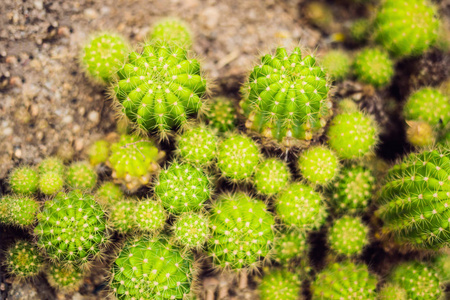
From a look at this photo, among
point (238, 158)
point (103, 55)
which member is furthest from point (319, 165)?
point (103, 55)

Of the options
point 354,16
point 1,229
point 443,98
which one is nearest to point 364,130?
point 443,98

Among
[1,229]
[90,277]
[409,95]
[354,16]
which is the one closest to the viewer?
[1,229]

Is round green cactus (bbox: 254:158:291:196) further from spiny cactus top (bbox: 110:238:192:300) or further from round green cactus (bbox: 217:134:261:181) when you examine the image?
spiny cactus top (bbox: 110:238:192:300)

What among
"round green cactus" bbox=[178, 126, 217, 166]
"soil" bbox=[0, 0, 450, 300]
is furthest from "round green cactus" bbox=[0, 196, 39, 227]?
"round green cactus" bbox=[178, 126, 217, 166]

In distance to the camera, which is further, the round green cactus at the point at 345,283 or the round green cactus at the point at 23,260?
the round green cactus at the point at 345,283

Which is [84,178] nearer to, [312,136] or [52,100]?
[52,100]

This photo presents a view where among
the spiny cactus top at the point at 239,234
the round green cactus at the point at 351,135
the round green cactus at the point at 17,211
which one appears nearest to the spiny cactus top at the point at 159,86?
the spiny cactus top at the point at 239,234

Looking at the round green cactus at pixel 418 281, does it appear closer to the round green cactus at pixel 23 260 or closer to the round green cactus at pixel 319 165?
the round green cactus at pixel 319 165
